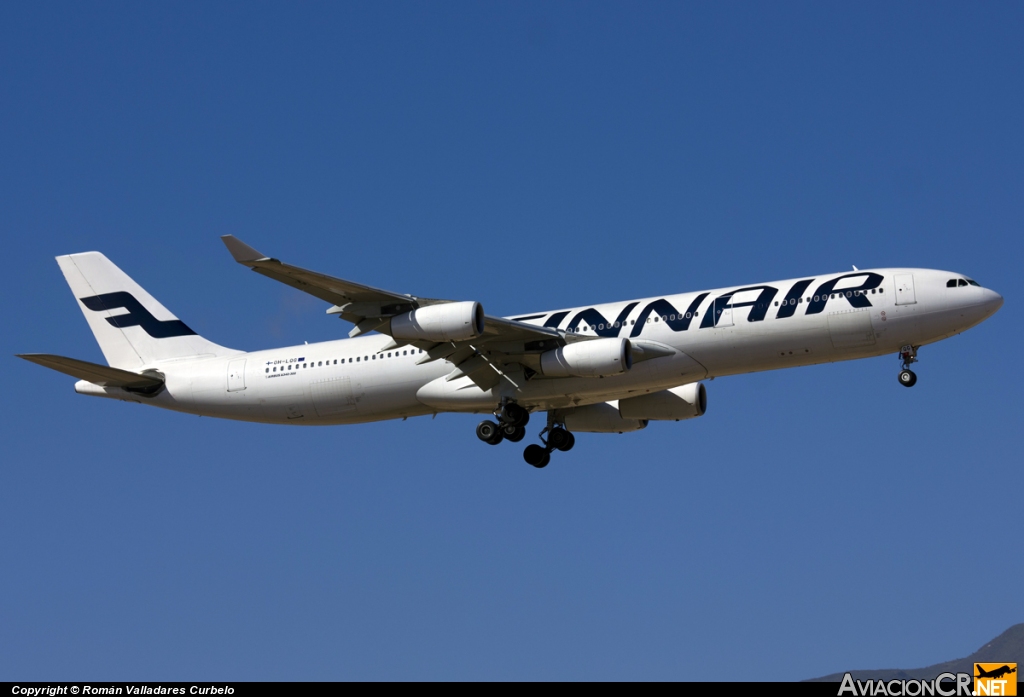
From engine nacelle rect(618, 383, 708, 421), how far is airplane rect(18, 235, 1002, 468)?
50mm

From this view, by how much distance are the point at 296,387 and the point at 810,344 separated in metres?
17.2

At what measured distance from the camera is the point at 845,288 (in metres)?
37.4

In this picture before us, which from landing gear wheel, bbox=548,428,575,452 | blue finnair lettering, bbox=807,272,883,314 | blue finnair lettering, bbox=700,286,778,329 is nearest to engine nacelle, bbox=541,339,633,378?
blue finnair lettering, bbox=700,286,778,329

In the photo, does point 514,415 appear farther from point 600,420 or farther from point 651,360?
point 600,420

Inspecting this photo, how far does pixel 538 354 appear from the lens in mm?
38938

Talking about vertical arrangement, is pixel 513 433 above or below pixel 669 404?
below

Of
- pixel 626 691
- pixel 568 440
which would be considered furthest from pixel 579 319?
pixel 626 691

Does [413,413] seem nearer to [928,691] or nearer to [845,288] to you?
[845,288]

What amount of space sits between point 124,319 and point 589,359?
19.5 meters

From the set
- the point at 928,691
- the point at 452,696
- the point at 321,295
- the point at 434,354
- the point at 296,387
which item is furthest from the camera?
the point at 296,387

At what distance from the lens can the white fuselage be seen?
37094mm

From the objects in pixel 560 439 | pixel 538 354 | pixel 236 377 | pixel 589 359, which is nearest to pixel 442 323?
pixel 538 354

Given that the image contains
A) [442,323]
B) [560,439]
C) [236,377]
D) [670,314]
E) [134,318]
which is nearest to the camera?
[442,323]

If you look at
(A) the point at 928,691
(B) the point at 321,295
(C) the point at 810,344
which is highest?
(B) the point at 321,295
